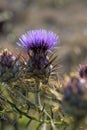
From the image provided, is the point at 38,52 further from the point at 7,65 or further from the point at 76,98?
the point at 76,98

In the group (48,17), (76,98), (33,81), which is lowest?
(76,98)

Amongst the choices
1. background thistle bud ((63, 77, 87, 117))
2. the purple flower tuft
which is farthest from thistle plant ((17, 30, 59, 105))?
background thistle bud ((63, 77, 87, 117))

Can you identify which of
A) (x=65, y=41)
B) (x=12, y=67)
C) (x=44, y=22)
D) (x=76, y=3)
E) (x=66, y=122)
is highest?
(x=76, y=3)

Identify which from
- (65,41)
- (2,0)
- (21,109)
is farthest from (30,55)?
(2,0)

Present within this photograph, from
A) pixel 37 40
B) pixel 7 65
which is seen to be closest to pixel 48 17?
pixel 37 40

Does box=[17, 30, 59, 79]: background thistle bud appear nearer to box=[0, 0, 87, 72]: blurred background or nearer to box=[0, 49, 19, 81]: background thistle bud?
box=[0, 49, 19, 81]: background thistle bud

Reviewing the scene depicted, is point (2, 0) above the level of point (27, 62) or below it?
above

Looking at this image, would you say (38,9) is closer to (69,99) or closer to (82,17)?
(82,17)
